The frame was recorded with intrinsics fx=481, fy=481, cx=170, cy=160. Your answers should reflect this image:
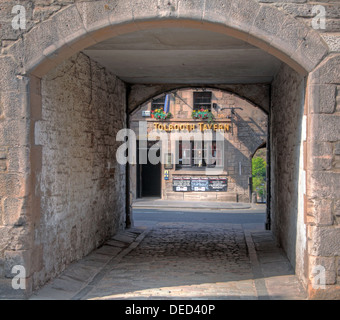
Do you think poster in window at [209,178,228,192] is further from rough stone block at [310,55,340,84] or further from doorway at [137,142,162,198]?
rough stone block at [310,55,340,84]

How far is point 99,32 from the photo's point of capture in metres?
5.09

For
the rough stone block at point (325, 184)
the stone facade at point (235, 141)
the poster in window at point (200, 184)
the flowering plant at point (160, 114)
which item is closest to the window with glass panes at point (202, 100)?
the stone facade at point (235, 141)

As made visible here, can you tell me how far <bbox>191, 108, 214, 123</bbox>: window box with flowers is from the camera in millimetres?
20359

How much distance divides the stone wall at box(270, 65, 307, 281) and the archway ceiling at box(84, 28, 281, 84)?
0.55 m

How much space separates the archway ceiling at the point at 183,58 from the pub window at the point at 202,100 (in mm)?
10144

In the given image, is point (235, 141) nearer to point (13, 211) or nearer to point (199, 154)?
point (199, 154)

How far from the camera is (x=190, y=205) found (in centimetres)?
1872

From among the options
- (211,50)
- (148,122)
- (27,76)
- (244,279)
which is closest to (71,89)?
(27,76)

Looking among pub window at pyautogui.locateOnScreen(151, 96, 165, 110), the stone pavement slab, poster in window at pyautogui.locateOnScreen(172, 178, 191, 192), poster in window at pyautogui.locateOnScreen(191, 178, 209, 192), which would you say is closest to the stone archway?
the stone pavement slab

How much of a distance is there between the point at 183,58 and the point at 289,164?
2.49 m

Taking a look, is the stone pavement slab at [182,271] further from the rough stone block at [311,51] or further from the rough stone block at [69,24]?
the rough stone block at [69,24]

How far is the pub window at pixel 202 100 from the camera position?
20.7 m

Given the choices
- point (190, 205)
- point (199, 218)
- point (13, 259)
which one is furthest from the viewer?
point (190, 205)

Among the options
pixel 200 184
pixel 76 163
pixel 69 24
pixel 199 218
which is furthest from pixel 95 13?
pixel 200 184
